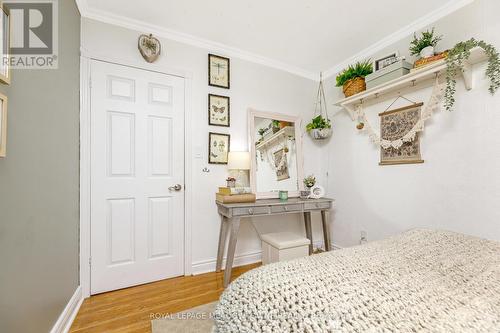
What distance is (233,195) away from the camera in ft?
7.08

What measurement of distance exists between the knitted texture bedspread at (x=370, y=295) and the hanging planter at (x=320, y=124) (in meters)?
1.93

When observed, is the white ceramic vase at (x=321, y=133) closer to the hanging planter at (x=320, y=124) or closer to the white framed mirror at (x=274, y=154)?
the hanging planter at (x=320, y=124)

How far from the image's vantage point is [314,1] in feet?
5.92

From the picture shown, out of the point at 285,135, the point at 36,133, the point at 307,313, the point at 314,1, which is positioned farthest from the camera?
the point at 285,135

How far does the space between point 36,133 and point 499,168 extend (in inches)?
117

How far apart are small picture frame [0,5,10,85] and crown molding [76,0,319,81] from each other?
1181mm

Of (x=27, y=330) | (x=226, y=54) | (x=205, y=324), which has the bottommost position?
(x=205, y=324)

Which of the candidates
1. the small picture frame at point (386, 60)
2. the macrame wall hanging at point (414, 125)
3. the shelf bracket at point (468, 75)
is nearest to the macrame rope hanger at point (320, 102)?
the macrame wall hanging at point (414, 125)

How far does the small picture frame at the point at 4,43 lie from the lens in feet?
2.84

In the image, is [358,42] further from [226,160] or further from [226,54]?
[226,160]

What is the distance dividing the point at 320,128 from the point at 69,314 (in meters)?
2.93

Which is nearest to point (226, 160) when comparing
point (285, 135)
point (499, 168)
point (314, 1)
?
point (285, 135)

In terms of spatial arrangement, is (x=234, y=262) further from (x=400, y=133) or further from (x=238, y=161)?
(x=400, y=133)

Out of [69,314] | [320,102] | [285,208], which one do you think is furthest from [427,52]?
[69,314]
